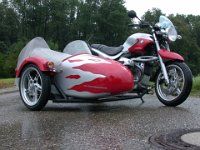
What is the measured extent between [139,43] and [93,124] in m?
2.42

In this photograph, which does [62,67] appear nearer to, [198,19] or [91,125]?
[91,125]

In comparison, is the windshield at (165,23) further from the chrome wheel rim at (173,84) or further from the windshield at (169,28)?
the chrome wheel rim at (173,84)

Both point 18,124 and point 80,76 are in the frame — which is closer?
point 18,124

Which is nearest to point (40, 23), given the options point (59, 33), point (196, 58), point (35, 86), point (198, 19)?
point (59, 33)

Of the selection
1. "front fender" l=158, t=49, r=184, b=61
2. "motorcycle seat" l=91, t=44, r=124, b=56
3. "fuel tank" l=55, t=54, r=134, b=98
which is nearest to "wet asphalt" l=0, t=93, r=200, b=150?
"fuel tank" l=55, t=54, r=134, b=98

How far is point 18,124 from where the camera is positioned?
601 cm

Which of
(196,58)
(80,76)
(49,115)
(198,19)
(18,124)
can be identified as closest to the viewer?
(18,124)

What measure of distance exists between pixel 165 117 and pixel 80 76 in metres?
1.64

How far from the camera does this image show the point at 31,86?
7.80 metres

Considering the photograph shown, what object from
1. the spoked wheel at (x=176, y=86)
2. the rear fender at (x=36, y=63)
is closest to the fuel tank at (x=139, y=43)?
the spoked wheel at (x=176, y=86)

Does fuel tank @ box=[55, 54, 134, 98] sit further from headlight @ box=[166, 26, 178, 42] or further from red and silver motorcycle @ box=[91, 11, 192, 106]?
headlight @ box=[166, 26, 178, 42]

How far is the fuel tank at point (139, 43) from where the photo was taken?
7867 mm

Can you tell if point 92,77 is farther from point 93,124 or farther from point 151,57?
point 93,124

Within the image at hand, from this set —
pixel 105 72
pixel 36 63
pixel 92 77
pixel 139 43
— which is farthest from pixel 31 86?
pixel 139 43
